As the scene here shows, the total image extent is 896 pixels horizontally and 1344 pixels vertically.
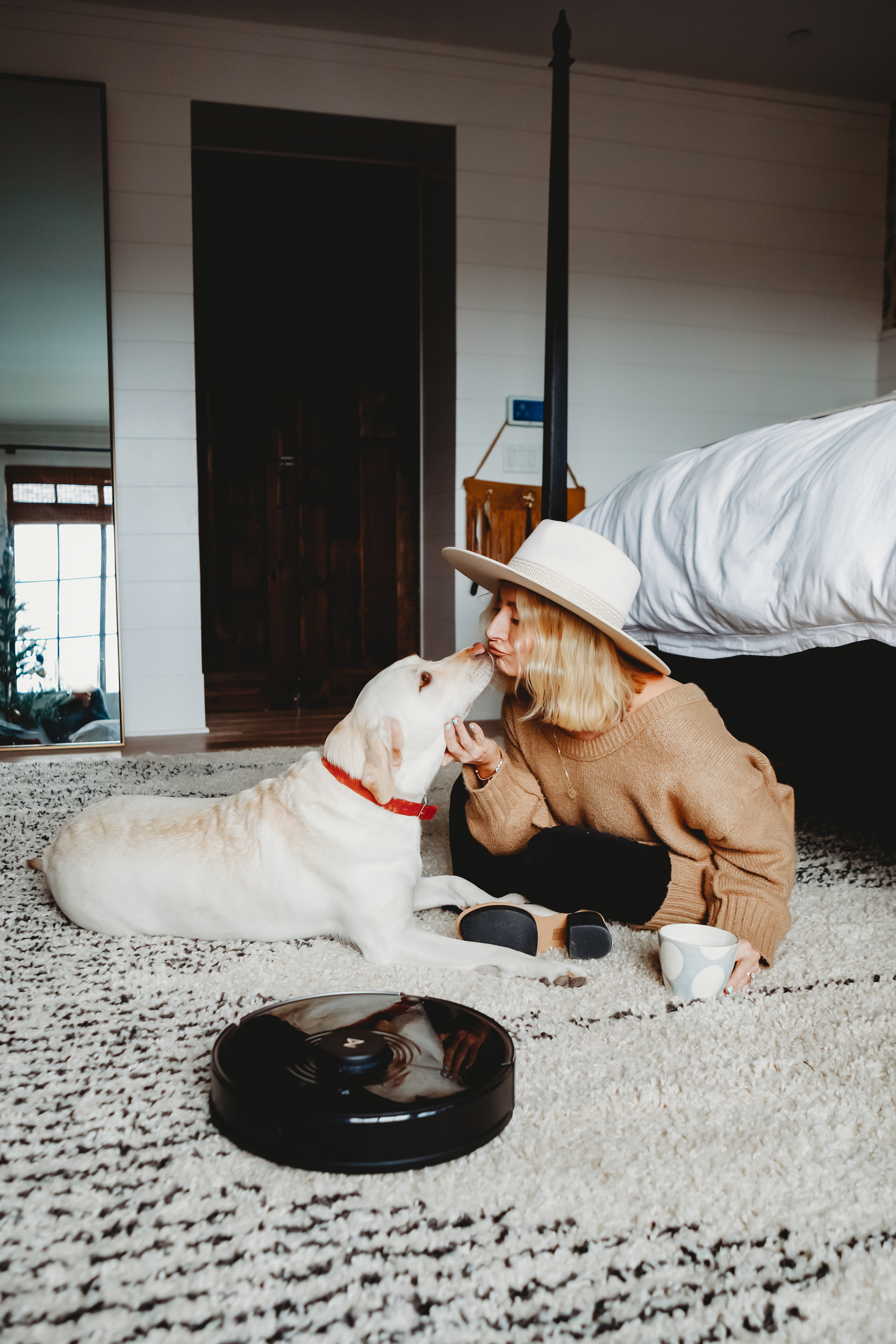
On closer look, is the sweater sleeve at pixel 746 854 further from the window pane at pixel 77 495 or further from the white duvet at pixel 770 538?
the window pane at pixel 77 495

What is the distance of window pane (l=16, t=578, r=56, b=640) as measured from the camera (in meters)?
4.18

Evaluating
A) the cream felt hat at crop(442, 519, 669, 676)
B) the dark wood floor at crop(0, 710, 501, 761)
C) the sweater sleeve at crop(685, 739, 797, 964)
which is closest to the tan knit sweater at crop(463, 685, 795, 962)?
the sweater sleeve at crop(685, 739, 797, 964)

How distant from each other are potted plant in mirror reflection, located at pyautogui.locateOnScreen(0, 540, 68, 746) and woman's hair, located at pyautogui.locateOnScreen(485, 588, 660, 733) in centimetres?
320

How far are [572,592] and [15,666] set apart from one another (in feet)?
11.1

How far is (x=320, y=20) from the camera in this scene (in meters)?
4.32

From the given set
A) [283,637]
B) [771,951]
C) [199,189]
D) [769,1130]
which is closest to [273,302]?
[199,189]

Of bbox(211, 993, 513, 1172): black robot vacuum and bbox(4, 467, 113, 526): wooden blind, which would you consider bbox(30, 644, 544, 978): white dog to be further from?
bbox(4, 467, 113, 526): wooden blind

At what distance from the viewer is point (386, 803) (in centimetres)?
153

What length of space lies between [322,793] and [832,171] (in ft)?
17.3

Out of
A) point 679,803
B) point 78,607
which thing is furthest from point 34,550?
point 679,803

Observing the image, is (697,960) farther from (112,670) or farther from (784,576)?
(112,670)

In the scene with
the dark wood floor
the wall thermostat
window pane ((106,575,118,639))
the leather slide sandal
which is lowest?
the dark wood floor

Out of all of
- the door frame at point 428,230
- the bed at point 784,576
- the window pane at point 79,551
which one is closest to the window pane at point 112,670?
the window pane at point 79,551

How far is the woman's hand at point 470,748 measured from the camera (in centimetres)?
166
